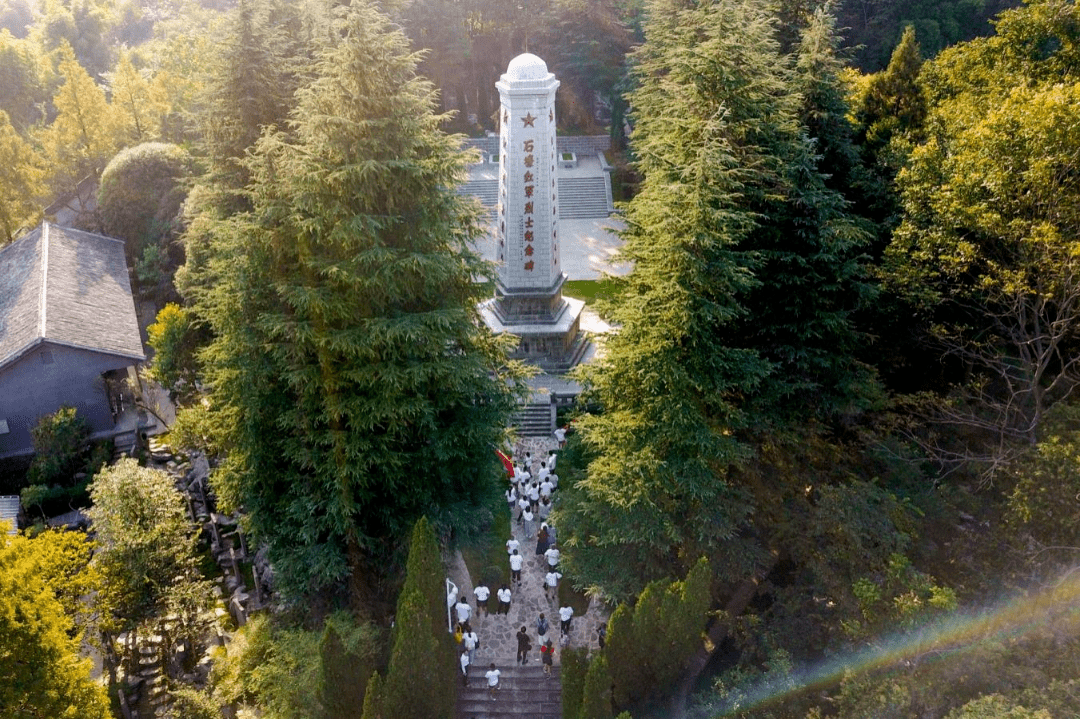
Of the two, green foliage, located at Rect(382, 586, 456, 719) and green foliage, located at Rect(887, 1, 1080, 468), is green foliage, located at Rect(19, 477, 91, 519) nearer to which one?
green foliage, located at Rect(382, 586, 456, 719)

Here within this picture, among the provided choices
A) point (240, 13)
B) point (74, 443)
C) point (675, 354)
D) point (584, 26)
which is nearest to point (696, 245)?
point (675, 354)

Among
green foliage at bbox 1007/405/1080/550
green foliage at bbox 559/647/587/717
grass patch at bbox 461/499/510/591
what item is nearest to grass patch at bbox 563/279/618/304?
grass patch at bbox 461/499/510/591

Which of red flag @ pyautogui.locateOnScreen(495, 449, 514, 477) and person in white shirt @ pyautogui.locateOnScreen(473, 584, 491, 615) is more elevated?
red flag @ pyautogui.locateOnScreen(495, 449, 514, 477)

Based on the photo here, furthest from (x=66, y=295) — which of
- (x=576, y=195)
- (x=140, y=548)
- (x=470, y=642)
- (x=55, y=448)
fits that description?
(x=576, y=195)

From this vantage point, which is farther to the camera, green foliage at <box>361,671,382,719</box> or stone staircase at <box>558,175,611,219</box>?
stone staircase at <box>558,175,611,219</box>

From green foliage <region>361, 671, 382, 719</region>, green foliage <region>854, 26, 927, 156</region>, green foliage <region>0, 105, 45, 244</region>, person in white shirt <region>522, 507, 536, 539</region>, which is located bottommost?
green foliage <region>361, 671, 382, 719</region>
